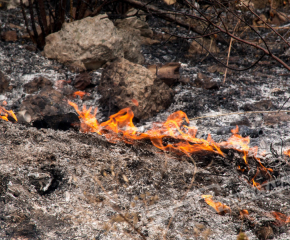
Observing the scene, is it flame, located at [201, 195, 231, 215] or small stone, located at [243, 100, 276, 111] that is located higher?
flame, located at [201, 195, 231, 215]

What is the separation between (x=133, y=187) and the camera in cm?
245

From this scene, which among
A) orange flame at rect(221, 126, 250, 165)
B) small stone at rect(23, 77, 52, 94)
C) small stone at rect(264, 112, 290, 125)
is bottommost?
orange flame at rect(221, 126, 250, 165)

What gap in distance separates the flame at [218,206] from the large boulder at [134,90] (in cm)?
147

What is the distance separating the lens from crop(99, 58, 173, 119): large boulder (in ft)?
12.0

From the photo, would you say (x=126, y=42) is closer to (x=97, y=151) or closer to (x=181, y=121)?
(x=181, y=121)

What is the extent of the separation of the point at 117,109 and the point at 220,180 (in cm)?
157

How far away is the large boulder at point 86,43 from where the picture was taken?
4.32 m

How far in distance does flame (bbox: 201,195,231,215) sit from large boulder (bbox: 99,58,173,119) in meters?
1.47

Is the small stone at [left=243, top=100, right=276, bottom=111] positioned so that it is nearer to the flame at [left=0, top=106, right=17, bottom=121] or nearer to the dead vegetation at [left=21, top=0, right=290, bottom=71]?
the dead vegetation at [left=21, top=0, right=290, bottom=71]

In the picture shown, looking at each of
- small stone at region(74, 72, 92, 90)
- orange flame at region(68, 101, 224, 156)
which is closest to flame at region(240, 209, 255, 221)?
orange flame at region(68, 101, 224, 156)

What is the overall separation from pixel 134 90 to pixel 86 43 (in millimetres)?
1153

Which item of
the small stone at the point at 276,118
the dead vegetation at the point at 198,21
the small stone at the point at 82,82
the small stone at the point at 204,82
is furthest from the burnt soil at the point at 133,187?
the dead vegetation at the point at 198,21

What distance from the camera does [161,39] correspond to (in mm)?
5328

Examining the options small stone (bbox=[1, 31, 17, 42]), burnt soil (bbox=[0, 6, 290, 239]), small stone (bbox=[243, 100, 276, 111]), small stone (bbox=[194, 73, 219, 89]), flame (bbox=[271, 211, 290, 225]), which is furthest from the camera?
small stone (bbox=[1, 31, 17, 42])
